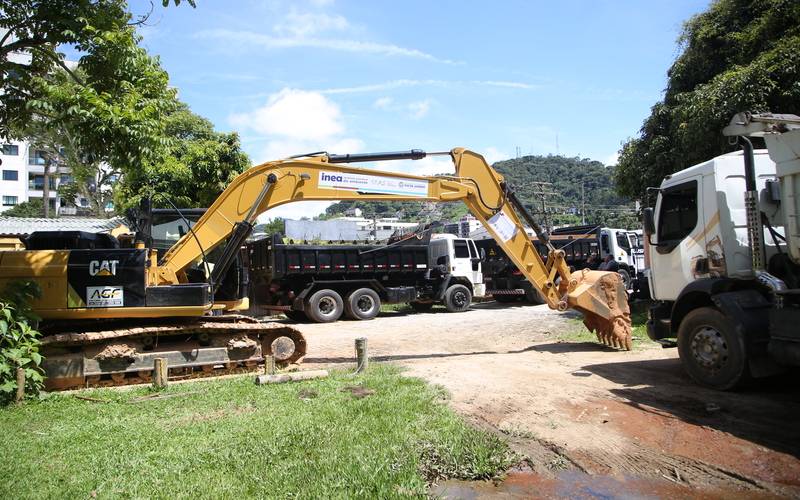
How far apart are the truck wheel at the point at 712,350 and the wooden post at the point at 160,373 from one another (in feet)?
22.6

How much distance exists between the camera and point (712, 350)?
695 centimetres

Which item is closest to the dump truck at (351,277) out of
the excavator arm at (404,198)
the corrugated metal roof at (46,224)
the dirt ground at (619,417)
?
the dirt ground at (619,417)

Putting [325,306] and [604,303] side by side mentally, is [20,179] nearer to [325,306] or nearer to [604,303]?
[325,306]

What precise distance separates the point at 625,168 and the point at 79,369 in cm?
1448

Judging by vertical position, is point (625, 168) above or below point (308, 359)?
above

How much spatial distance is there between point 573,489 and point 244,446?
275 cm

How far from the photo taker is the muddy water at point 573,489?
411 cm

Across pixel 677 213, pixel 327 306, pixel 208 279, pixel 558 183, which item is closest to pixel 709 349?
pixel 677 213

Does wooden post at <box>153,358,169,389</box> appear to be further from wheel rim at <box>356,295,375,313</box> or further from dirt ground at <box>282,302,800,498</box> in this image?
wheel rim at <box>356,295,375,313</box>

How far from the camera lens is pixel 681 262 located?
7.86 m

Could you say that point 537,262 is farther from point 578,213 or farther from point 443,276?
point 578,213

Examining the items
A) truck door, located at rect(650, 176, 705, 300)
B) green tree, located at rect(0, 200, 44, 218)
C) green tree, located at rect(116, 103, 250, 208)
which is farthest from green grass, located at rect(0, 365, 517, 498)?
green tree, located at rect(0, 200, 44, 218)

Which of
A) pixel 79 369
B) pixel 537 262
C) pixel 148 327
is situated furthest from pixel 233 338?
pixel 537 262

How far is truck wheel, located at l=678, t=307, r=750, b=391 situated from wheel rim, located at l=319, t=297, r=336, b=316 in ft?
37.3
